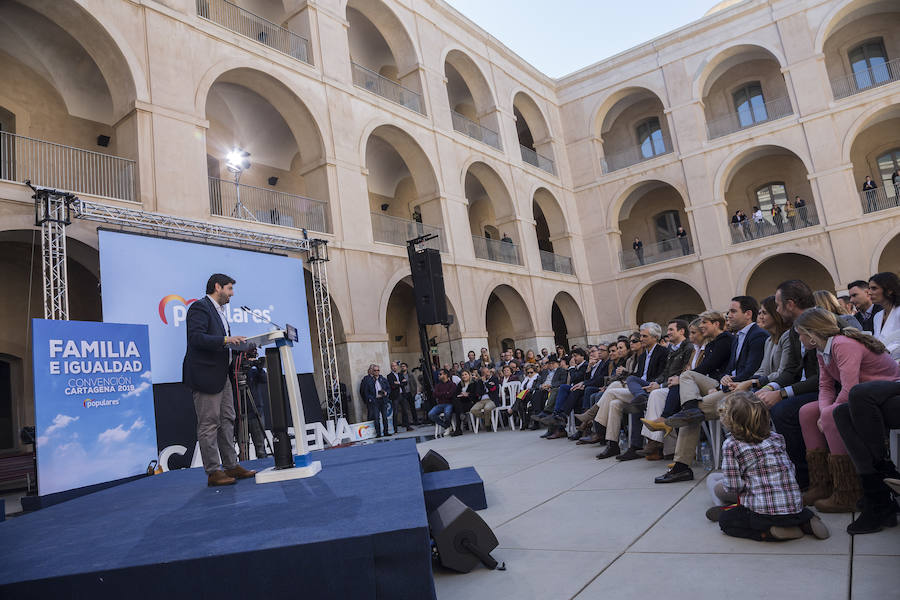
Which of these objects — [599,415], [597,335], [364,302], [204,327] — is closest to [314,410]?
[364,302]

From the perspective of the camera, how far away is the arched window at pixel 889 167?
20.0 meters

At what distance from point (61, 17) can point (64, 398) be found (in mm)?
7291

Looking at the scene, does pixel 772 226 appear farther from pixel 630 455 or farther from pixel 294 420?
pixel 294 420

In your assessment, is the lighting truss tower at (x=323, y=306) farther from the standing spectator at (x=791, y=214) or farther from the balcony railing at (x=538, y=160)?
the standing spectator at (x=791, y=214)

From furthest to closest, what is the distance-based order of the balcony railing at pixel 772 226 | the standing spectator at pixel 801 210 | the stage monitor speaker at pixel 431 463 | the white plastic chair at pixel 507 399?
the balcony railing at pixel 772 226, the standing spectator at pixel 801 210, the white plastic chair at pixel 507 399, the stage monitor speaker at pixel 431 463

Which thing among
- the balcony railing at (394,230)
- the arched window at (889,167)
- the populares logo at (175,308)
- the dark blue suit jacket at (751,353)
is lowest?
the dark blue suit jacket at (751,353)

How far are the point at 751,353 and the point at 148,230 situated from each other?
9.37 meters

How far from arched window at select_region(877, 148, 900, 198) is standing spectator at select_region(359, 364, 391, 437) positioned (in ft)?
62.0

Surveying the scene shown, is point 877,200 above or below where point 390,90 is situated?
below

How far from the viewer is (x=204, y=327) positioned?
414cm

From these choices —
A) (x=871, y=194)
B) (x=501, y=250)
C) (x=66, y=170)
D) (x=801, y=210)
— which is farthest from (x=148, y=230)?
(x=871, y=194)

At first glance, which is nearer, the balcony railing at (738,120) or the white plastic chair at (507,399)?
the white plastic chair at (507,399)

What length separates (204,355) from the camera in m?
4.12

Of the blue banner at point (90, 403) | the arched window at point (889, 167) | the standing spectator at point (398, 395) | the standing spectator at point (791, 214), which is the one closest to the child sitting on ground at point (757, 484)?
the blue banner at point (90, 403)
